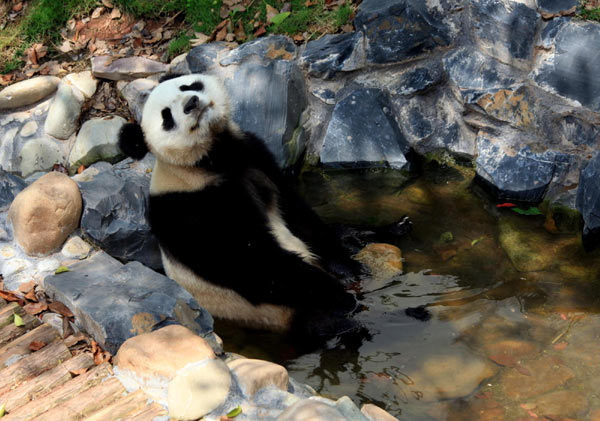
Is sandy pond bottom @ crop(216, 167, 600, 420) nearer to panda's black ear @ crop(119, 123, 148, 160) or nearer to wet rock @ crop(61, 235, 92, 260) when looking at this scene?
wet rock @ crop(61, 235, 92, 260)

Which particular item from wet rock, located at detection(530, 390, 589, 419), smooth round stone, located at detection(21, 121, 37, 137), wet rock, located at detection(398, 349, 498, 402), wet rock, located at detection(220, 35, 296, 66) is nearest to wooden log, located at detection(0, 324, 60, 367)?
wet rock, located at detection(398, 349, 498, 402)

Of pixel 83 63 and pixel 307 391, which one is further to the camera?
pixel 83 63

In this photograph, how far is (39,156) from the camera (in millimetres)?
5449

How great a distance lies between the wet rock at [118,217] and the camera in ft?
13.7

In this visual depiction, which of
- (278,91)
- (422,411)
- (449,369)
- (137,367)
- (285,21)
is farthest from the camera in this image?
(285,21)

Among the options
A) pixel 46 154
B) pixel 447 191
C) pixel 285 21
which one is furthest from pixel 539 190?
pixel 46 154

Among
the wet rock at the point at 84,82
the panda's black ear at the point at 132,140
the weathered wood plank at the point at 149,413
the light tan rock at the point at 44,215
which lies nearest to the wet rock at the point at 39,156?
the wet rock at the point at 84,82

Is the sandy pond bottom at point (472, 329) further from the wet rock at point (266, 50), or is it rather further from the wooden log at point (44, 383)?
the wet rock at point (266, 50)

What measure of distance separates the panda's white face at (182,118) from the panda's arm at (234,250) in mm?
250

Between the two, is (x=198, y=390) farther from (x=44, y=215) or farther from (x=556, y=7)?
(x=556, y=7)

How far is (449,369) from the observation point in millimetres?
3168

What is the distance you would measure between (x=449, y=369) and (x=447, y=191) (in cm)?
178

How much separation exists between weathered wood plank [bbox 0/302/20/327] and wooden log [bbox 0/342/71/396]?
370mm

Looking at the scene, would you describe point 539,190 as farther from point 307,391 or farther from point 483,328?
point 307,391
